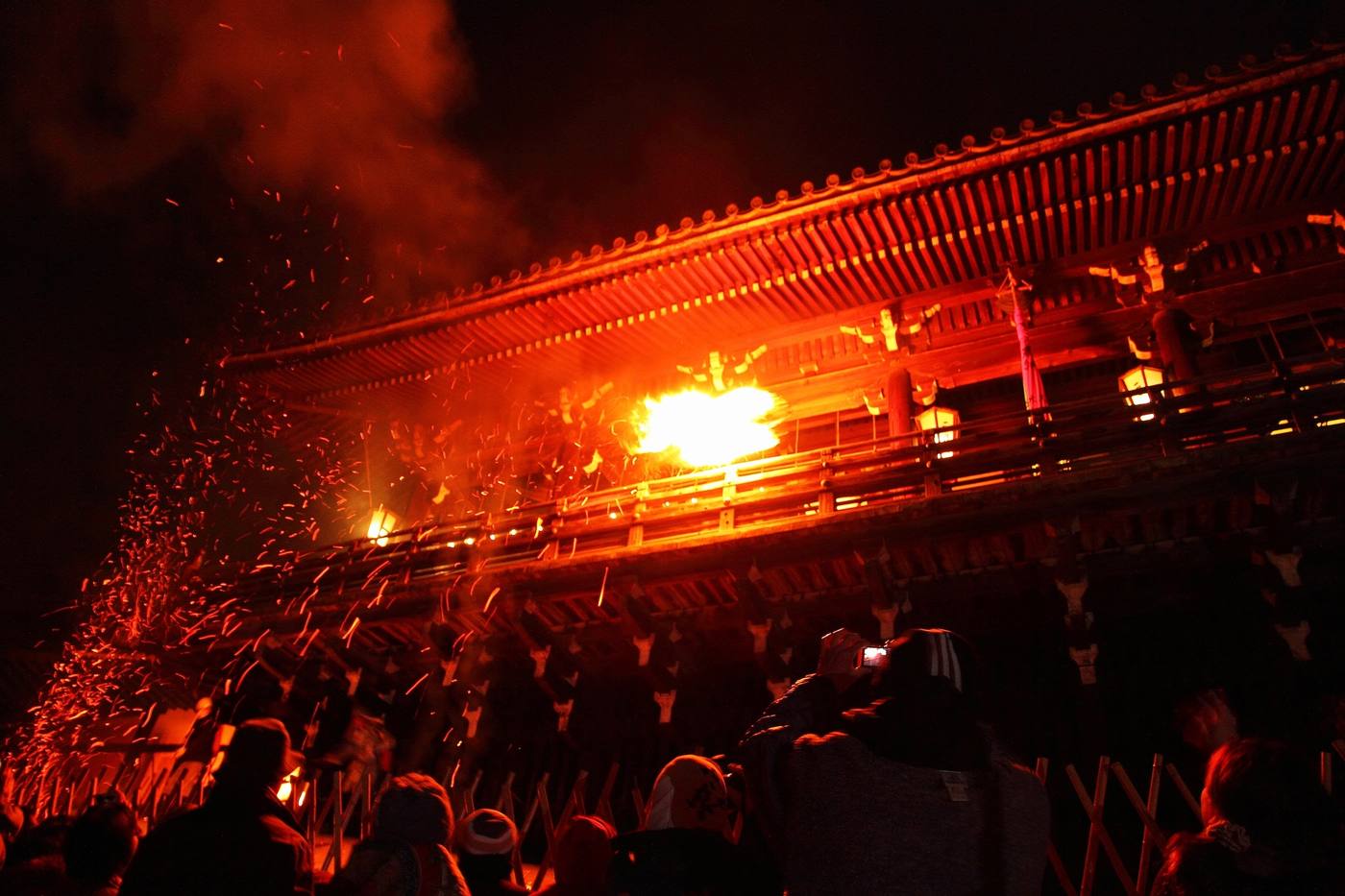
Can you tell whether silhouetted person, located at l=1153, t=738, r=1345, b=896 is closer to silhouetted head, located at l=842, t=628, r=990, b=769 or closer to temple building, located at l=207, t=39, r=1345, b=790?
silhouetted head, located at l=842, t=628, r=990, b=769

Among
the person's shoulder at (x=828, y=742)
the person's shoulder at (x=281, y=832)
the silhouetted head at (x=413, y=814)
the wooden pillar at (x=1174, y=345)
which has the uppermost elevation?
the wooden pillar at (x=1174, y=345)

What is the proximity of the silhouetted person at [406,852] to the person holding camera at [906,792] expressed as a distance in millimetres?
1822

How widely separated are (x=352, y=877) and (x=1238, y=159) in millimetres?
9599

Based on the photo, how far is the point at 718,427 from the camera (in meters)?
10.8

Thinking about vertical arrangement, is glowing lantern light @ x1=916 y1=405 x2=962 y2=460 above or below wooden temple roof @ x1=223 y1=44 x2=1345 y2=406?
below

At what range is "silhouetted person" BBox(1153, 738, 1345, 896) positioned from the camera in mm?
2600

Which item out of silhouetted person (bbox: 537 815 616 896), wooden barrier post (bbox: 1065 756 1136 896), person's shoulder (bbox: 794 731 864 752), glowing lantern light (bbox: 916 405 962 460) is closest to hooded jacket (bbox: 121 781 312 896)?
silhouetted person (bbox: 537 815 616 896)

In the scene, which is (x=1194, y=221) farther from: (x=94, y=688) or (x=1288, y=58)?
(x=94, y=688)

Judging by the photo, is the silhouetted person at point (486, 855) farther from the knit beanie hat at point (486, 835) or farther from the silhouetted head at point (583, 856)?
the silhouetted head at point (583, 856)

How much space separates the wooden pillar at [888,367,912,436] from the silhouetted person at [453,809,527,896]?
669 cm

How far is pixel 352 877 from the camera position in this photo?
334 centimetres

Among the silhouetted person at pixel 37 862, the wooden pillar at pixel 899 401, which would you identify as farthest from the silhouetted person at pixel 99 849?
the wooden pillar at pixel 899 401

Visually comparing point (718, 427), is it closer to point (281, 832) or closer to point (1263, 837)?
point (281, 832)

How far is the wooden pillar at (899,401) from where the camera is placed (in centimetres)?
952
